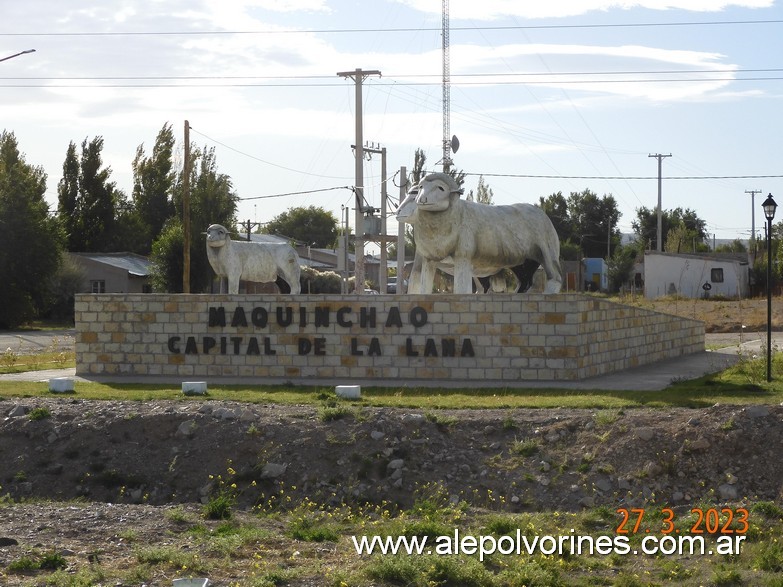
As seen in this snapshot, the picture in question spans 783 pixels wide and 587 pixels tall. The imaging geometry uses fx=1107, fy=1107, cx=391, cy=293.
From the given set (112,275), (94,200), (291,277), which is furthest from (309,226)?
(291,277)

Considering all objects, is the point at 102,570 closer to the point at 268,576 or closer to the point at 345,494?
the point at 268,576

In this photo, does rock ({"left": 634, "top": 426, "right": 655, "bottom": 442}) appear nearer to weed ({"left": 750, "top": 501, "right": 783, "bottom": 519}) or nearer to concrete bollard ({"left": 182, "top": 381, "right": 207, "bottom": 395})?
weed ({"left": 750, "top": 501, "right": 783, "bottom": 519})

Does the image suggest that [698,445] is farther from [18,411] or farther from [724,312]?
[724,312]

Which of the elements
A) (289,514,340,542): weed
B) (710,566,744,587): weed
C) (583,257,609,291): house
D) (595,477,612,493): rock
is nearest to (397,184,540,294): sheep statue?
(595,477,612,493): rock

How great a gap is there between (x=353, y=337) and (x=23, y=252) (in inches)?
1351

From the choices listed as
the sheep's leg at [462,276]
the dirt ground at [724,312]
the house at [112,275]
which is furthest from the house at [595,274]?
the sheep's leg at [462,276]

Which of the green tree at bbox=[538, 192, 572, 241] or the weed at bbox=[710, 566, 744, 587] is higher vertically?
the green tree at bbox=[538, 192, 572, 241]

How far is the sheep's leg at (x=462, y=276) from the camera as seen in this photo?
74.7ft

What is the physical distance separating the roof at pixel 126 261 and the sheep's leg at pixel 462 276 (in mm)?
37750

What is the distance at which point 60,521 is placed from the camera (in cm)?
1152

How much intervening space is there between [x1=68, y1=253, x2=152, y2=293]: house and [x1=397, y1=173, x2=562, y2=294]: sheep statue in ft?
127

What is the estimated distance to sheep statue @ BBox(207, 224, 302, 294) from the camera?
27.5m

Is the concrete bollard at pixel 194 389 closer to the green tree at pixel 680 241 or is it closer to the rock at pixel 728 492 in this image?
the rock at pixel 728 492

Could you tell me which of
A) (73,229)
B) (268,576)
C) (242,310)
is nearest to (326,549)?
(268,576)
